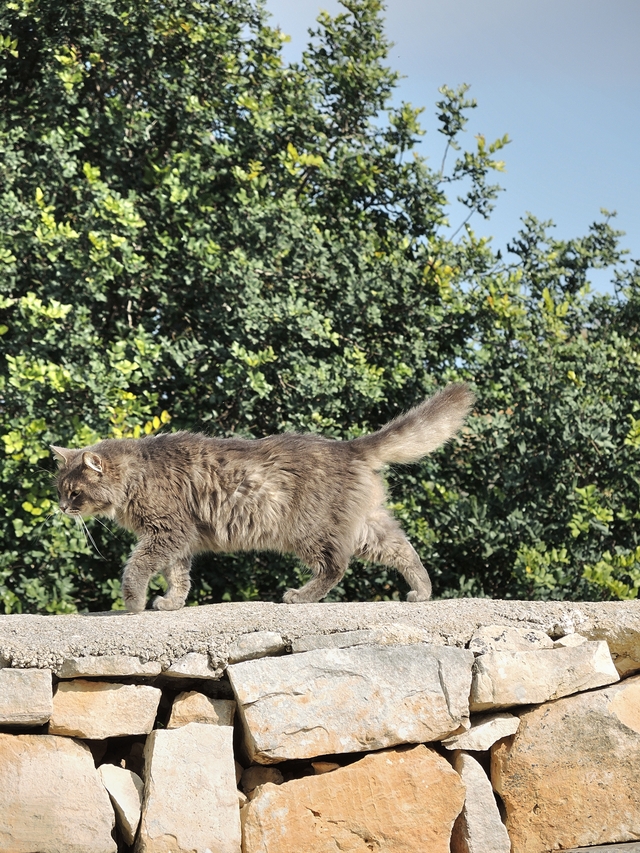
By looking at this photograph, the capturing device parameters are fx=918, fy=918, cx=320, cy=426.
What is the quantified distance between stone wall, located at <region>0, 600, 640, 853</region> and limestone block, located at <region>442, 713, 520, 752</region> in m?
0.01

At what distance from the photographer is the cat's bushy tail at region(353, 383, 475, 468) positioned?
5.48 m

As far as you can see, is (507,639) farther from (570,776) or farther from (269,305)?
(269,305)

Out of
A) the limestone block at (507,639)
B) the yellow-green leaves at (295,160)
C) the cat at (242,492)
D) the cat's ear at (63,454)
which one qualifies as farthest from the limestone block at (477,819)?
the yellow-green leaves at (295,160)

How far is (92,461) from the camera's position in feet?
Answer: 17.4

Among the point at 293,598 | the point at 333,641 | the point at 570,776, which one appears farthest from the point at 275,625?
the point at 570,776

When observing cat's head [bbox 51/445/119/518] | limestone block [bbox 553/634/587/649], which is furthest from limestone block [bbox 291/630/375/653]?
cat's head [bbox 51/445/119/518]

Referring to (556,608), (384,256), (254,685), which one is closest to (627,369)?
(384,256)

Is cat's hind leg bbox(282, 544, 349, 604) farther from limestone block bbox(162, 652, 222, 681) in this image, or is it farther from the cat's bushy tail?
limestone block bbox(162, 652, 222, 681)

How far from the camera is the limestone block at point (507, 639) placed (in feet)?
14.2

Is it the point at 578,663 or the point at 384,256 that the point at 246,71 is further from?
the point at 578,663

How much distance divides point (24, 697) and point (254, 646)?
3.28ft

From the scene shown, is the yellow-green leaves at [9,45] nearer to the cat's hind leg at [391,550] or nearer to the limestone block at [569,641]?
the cat's hind leg at [391,550]

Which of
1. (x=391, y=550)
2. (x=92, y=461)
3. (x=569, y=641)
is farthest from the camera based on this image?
(x=391, y=550)

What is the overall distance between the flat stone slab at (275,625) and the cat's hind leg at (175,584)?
41cm
